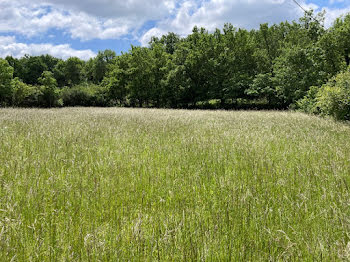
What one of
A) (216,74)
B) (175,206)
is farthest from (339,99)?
(216,74)

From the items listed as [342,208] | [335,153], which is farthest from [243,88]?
[342,208]

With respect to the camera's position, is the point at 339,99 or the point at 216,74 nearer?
the point at 339,99

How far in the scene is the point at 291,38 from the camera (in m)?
34.4

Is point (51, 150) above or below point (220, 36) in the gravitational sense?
below

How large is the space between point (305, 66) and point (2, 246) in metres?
30.9

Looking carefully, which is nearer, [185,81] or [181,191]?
[181,191]

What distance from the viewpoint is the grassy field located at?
186 cm

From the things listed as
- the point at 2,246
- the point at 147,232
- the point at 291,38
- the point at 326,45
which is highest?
the point at 291,38

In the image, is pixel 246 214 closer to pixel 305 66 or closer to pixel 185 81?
pixel 305 66

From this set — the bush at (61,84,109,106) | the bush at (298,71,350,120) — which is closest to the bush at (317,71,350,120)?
the bush at (298,71,350,120)

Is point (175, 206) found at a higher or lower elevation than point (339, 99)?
lower

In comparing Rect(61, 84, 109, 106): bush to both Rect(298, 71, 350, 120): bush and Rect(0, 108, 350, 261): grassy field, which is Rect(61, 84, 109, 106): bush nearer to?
Rect(298, 71, 350, 120): bush

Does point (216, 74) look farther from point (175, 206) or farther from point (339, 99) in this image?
point (175, 206)

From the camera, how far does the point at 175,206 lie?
8.41ft
